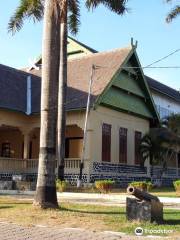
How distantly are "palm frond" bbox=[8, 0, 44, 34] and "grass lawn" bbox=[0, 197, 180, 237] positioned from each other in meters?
10.3

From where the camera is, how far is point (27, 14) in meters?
22.9

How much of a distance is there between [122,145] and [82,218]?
65.9 feet

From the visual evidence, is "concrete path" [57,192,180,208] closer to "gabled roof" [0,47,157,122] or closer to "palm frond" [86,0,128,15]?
"gabled roof" [0,47,157,122]

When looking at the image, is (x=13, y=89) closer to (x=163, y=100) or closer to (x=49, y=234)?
(x=163, y=100)

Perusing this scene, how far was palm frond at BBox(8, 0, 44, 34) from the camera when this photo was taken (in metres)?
22.4

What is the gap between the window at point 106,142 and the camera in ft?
99.4

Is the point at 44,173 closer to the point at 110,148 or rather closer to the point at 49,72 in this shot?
the point at 49,72

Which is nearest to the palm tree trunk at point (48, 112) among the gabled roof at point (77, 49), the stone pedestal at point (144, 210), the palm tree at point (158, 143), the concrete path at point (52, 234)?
the concrete path at point (52, 234)

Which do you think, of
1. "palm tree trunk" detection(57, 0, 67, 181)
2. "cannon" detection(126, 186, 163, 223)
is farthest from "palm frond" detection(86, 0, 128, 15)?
"cannon" detection(126, 186, 163, 223)

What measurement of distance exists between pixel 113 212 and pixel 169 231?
3766 mm

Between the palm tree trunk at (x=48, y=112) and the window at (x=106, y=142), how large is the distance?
15388 mm

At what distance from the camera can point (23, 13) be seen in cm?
2286

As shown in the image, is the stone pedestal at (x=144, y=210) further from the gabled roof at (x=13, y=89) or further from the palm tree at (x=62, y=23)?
the gabled roof at (x=13, y=89)

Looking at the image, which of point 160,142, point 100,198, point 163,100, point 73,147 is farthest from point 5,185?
point 163,100
